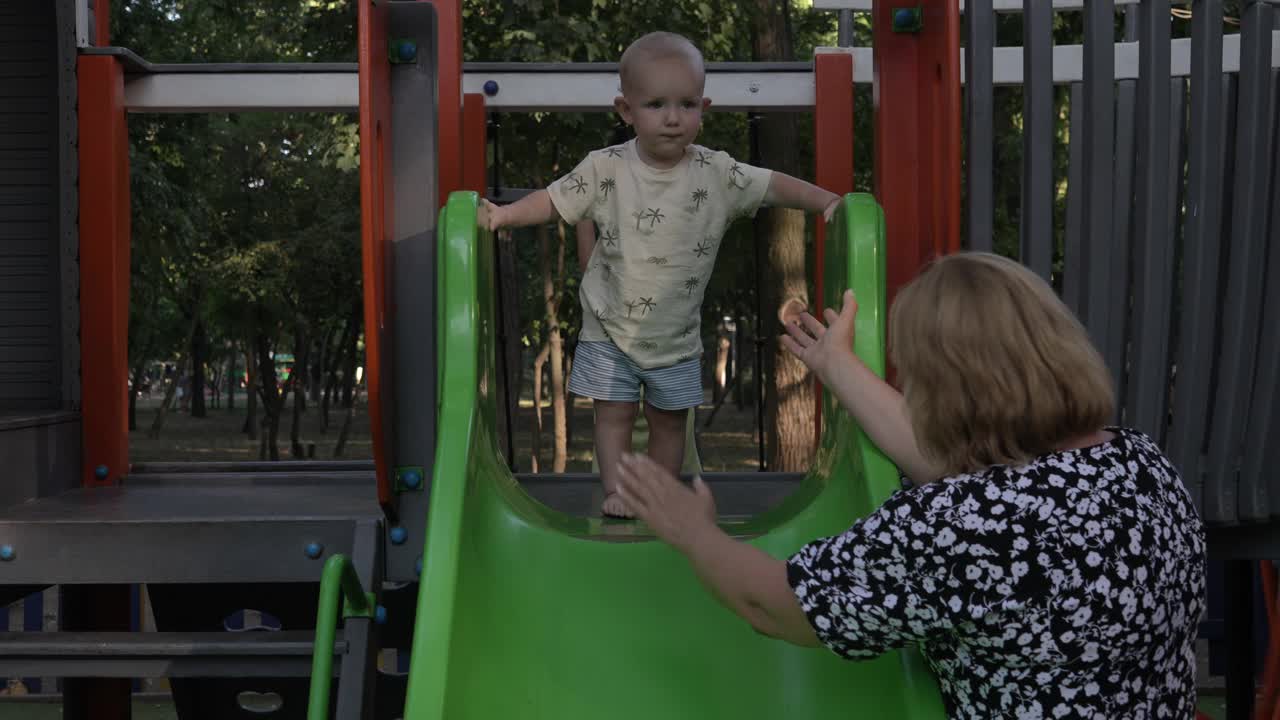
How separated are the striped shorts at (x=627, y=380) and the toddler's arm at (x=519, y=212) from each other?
38 cm

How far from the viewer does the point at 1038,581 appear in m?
1.58

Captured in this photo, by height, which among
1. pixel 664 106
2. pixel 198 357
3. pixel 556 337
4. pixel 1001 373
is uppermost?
pixel 664 106

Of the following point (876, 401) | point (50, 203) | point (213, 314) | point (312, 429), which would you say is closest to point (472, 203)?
point (876, 401)

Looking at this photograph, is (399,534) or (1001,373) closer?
(1001,373)

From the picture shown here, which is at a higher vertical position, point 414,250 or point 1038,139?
point 1038,139

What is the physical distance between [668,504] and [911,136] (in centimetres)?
163

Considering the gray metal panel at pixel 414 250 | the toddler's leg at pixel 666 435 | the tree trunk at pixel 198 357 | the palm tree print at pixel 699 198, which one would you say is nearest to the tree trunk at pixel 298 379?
the tree trunk at pixel 198 357

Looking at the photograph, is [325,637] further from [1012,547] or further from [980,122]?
[980,122]

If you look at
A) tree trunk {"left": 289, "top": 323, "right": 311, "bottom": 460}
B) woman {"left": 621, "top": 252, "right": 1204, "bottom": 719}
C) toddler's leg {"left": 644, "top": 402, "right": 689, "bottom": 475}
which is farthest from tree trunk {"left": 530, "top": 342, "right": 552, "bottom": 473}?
woman {"left": 621, "top": 252, "right": 1204, "bottom": 719}

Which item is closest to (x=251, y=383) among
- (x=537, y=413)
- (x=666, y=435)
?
(x=537, y=413)

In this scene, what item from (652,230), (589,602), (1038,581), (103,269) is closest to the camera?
(1038,581)

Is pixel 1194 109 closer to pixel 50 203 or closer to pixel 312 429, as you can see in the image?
pixel 50 203

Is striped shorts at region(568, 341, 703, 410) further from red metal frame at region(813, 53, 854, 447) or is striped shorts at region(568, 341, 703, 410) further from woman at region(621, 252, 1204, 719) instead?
woman at region(621, 252, 1204, 719)

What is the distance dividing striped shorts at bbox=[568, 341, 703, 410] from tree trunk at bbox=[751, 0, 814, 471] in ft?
19.6
